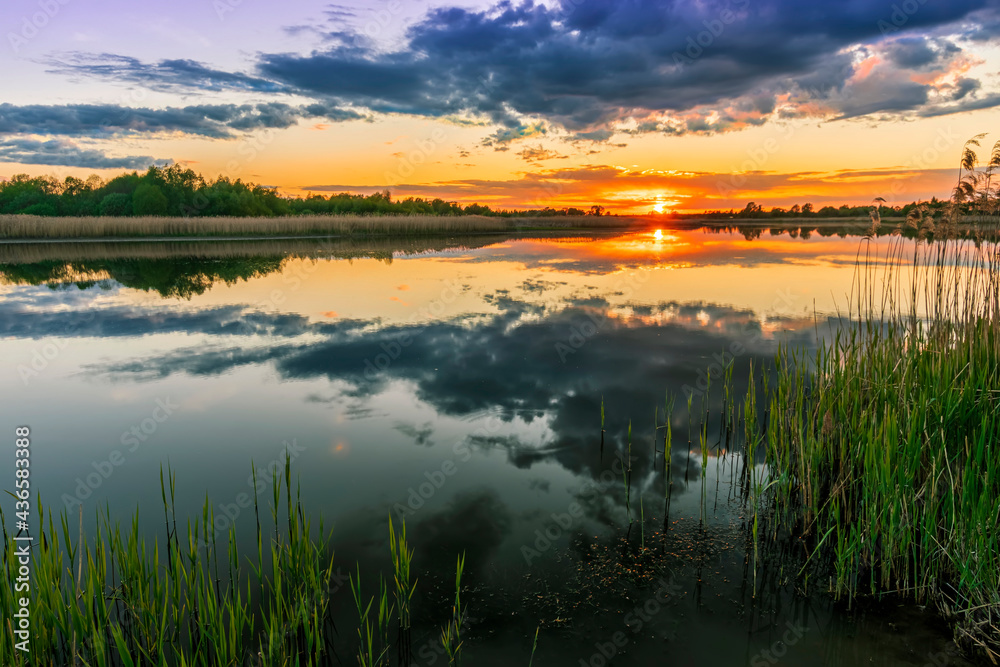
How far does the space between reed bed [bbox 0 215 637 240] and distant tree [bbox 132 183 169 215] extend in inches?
1035

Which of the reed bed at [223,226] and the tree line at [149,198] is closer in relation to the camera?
the reed bed at [223,226]

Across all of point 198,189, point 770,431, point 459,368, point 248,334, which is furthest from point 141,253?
point 198,189

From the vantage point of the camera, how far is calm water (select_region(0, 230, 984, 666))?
3342mm

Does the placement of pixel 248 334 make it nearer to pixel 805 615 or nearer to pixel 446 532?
pixel 446 532

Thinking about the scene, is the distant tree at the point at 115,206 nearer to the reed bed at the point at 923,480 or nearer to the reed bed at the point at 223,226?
the reed bed at the point at 223,226

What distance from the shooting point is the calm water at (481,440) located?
3342mm

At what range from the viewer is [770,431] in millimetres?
4539

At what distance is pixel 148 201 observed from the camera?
2372 inches

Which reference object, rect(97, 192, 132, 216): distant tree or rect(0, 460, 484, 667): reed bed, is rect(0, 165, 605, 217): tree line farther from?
rect(0, 460, 484, 667): reed bed

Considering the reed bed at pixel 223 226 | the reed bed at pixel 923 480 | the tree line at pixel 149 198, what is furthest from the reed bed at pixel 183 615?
the tree line at pixel 149 198

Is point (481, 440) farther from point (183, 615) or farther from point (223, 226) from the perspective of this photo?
point (223, 226)

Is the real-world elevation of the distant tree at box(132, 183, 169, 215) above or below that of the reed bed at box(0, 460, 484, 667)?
above

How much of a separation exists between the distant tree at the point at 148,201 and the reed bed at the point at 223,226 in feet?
86.2

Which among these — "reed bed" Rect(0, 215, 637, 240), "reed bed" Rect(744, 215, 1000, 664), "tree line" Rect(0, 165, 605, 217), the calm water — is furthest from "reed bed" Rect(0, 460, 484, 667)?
"tree line" Rect(0, 165, 605, 217)
